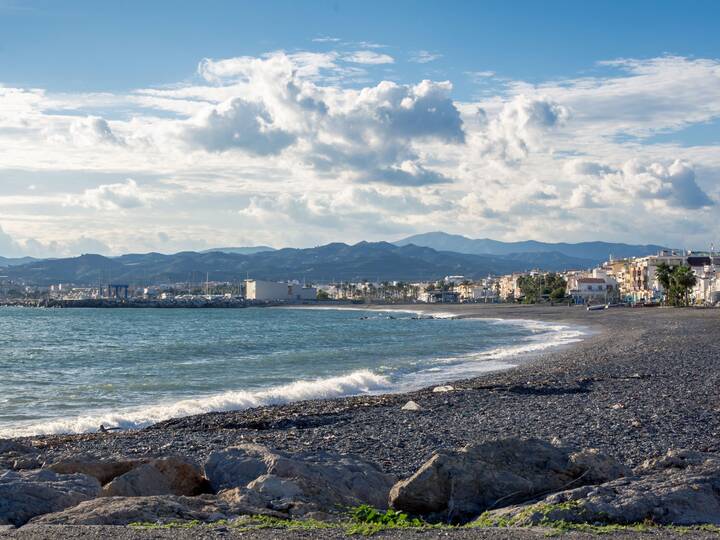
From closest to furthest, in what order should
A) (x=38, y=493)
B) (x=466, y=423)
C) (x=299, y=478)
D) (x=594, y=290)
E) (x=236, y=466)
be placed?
(x=38, y=493), (x=299, y=478), (x=236, y=466), (x=466, y=423), (x=594, y=290)

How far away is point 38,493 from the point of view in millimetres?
7848

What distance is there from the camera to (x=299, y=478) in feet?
28.1

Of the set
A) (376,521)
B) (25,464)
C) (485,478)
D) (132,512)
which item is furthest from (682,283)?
(132,512)

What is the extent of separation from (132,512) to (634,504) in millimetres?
4492

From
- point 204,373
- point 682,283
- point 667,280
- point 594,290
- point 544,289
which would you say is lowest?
point 204,373

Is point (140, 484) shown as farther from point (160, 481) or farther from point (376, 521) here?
point (376, 521)

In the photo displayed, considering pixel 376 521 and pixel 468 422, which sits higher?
pixel 376 521

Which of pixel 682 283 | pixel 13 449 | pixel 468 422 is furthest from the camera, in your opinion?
pixel 682 283

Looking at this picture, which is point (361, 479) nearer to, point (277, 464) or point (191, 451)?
point (277, 464)

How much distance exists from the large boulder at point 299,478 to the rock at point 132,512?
0.66m

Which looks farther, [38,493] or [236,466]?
[236,466]

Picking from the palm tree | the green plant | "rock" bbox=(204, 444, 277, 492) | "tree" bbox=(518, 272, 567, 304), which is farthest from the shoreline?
"tree" bbox=(518, 272, 567, 304)

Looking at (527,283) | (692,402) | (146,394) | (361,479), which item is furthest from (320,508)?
(527,283)

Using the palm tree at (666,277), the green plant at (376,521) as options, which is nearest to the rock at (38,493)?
the green plant at (376,521)
